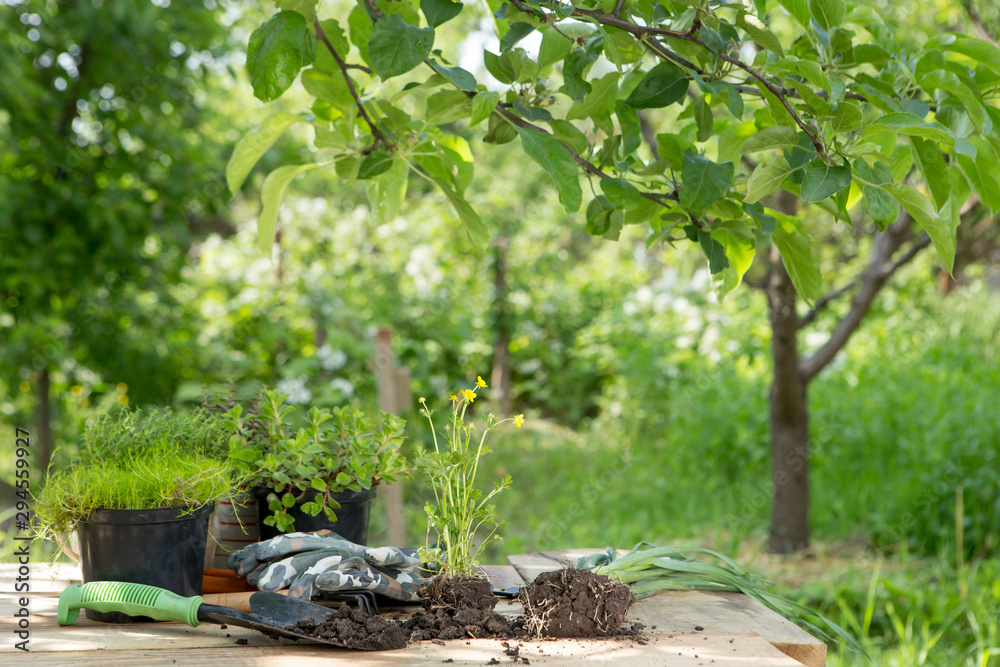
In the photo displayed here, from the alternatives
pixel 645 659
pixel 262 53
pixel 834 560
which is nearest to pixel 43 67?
pixel 262 53

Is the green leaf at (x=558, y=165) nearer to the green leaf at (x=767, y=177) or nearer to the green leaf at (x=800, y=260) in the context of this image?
the green leaf at (x=767, y=177)

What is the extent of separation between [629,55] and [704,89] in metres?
0.12

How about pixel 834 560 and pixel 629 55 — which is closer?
pixel 629 55

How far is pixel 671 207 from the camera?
992 mm

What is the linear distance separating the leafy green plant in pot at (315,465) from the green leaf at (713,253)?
0.50 m

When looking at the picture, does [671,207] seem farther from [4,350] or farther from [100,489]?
[4,350]

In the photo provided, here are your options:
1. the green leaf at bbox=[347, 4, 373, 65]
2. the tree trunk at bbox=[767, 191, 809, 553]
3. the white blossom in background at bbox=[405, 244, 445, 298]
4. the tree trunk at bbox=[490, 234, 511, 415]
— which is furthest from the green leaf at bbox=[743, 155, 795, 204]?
the tree trunk at bbox=[490, 234, 511, 415]

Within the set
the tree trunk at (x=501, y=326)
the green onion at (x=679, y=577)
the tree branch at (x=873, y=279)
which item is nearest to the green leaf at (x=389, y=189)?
the green onion at (x=679, y=577)

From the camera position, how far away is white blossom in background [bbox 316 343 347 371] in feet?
14.5

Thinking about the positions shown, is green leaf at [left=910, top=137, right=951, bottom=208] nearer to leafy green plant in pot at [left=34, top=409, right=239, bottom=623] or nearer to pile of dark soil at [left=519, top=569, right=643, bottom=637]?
pile of dark soil at [left=519, top=569, right=643, bottom=637]

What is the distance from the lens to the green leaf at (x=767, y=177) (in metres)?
0.82

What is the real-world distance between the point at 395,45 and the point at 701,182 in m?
0.38

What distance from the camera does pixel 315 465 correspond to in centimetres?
112

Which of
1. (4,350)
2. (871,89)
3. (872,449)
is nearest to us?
(871,89)
